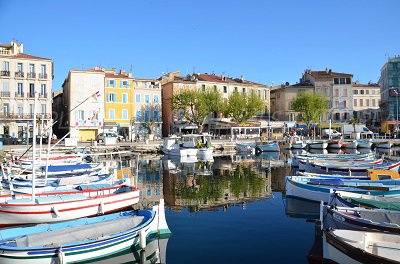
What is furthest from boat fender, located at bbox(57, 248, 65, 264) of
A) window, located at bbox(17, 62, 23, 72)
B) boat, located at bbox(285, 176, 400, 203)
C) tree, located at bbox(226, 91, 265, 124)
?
tree, located at bbox(226, 91, 265, 124)

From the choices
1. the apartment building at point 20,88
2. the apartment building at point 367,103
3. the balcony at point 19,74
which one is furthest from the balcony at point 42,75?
the apartment building at point 367,103

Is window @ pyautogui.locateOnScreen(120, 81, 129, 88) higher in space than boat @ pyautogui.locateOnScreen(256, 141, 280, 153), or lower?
higher

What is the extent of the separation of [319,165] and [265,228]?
13.2 m

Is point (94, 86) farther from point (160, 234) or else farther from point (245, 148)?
point (160, 234)

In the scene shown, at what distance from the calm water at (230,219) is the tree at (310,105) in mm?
43164

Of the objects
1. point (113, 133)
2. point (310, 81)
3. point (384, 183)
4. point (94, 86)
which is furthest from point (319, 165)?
point (310, 81)

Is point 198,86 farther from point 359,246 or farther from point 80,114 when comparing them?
point 359,246

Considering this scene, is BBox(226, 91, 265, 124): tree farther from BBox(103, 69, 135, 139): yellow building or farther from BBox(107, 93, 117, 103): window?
BBox(107, 93, 117, 103): window

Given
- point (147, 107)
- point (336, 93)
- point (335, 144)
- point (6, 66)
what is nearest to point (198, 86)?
point (147, 107)

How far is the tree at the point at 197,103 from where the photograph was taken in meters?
62.9

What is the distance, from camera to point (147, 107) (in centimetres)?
6519

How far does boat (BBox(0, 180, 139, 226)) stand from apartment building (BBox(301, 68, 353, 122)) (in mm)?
66565

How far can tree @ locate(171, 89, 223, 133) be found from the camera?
6291 cm

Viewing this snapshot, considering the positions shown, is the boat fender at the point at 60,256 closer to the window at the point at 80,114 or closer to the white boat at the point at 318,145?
the white boat at the point at 318,145
